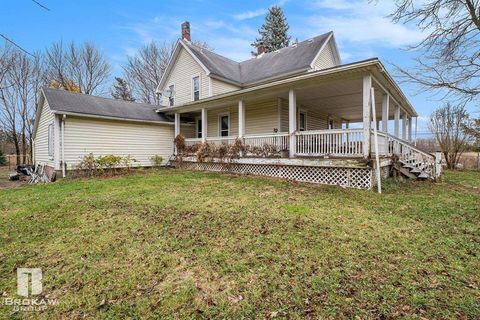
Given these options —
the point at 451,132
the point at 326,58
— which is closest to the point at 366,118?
the point at 326,58

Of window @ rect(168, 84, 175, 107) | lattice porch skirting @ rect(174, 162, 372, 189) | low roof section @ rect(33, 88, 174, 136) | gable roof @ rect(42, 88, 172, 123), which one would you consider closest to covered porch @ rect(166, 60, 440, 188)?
lattice porch skirting @ rect(174, 162, 372, 189)

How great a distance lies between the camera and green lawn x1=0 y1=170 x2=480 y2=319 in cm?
255

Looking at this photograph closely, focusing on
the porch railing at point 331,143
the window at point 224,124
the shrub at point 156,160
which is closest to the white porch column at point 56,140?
the shrub at point 156,160

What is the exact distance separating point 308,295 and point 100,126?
1230 centimetres

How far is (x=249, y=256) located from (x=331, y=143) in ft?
19.7

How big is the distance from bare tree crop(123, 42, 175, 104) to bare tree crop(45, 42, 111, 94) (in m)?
2.89

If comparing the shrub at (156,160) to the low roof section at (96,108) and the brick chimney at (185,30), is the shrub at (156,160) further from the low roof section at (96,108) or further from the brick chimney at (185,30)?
the brick chimney at (185,30)

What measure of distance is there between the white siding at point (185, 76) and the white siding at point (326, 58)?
6419 mm

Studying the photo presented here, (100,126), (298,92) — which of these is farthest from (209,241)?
(100,126)

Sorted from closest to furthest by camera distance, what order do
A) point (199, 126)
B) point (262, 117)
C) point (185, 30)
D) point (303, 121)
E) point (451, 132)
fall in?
1. point (262, 117)
2. point (303, 121)
3. point (199, 126)
4. point (185, 30)
5. point (451, 132)

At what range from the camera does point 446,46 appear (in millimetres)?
9297

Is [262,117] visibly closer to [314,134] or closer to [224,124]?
[224,124]

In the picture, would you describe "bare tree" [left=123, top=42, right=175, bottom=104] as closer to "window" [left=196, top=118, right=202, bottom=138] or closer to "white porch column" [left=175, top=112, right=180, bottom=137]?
"window" [left=196, top=118, right=202, bottom=138]

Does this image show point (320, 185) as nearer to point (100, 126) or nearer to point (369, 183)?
point (369, 183)
